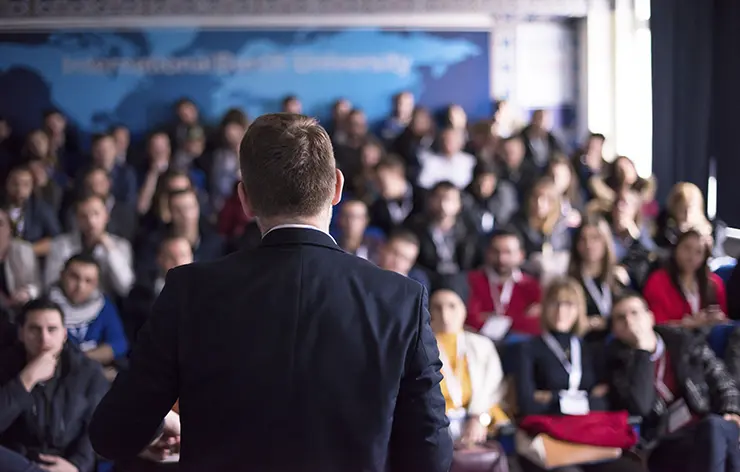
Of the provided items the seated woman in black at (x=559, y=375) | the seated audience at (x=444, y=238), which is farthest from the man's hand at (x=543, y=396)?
the seated audience at (x=444, y=238)

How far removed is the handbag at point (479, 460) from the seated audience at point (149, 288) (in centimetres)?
180

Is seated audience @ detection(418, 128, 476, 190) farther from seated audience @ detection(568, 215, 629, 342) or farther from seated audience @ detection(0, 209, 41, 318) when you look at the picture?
seated audience @ detection(0, 209, 41, 318)

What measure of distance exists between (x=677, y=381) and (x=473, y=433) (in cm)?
101

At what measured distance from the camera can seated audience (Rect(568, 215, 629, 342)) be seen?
499cm

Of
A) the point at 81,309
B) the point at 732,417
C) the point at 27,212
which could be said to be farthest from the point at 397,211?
the point at 732,417

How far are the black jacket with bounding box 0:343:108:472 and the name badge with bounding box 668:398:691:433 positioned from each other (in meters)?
2.41

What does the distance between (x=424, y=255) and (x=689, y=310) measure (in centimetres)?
154

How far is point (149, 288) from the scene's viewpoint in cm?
495

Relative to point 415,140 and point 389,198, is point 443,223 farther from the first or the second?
point 415,140

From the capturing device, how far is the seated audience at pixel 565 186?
21.5 feet

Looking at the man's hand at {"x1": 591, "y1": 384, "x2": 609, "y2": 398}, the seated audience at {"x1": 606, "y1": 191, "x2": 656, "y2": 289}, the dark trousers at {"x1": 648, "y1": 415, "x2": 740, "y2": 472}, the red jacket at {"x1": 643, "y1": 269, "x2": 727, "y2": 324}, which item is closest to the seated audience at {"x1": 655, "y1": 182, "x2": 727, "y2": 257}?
the seated audience at {"x1": 606, "y1": 191, "x2": 656, "y2": 289}

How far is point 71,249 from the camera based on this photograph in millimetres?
5508

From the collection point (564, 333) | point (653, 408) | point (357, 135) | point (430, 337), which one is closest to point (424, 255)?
point (564, 333)

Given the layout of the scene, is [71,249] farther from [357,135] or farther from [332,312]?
[332,312]
